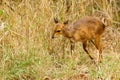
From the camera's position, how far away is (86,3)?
8320 mm

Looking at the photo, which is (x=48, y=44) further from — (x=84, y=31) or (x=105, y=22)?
(x=105, y=22)

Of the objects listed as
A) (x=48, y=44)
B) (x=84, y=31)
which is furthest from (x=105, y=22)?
(x=48, y=44)

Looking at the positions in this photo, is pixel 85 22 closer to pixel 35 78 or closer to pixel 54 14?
pixel 54 14

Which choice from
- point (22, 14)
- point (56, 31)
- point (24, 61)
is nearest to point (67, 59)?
point (56, 31)

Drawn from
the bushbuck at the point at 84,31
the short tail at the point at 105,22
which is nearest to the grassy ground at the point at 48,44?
the short tail at the point at 105,22

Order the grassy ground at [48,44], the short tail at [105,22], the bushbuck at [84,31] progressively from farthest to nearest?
the short tail at [105,22] < the bushbuck at [84,31] < the grassy ground at [48,44]

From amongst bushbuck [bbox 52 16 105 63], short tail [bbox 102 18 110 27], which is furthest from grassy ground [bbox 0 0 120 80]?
bushbuck [bbox 52 16 105 63]

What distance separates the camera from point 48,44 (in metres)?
7.16

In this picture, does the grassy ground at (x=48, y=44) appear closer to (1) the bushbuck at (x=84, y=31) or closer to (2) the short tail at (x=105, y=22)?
(2) the short tail at (x=105, y=22)

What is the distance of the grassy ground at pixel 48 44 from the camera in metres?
6.02

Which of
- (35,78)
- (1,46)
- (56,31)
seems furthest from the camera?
(56,31)

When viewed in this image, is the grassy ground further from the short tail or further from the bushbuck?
the bushbuck

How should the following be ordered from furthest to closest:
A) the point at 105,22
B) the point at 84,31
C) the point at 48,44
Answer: the point at 105,22 → the point at 48,44 → the point at 84,31

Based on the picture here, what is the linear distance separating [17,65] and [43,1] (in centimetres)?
211
